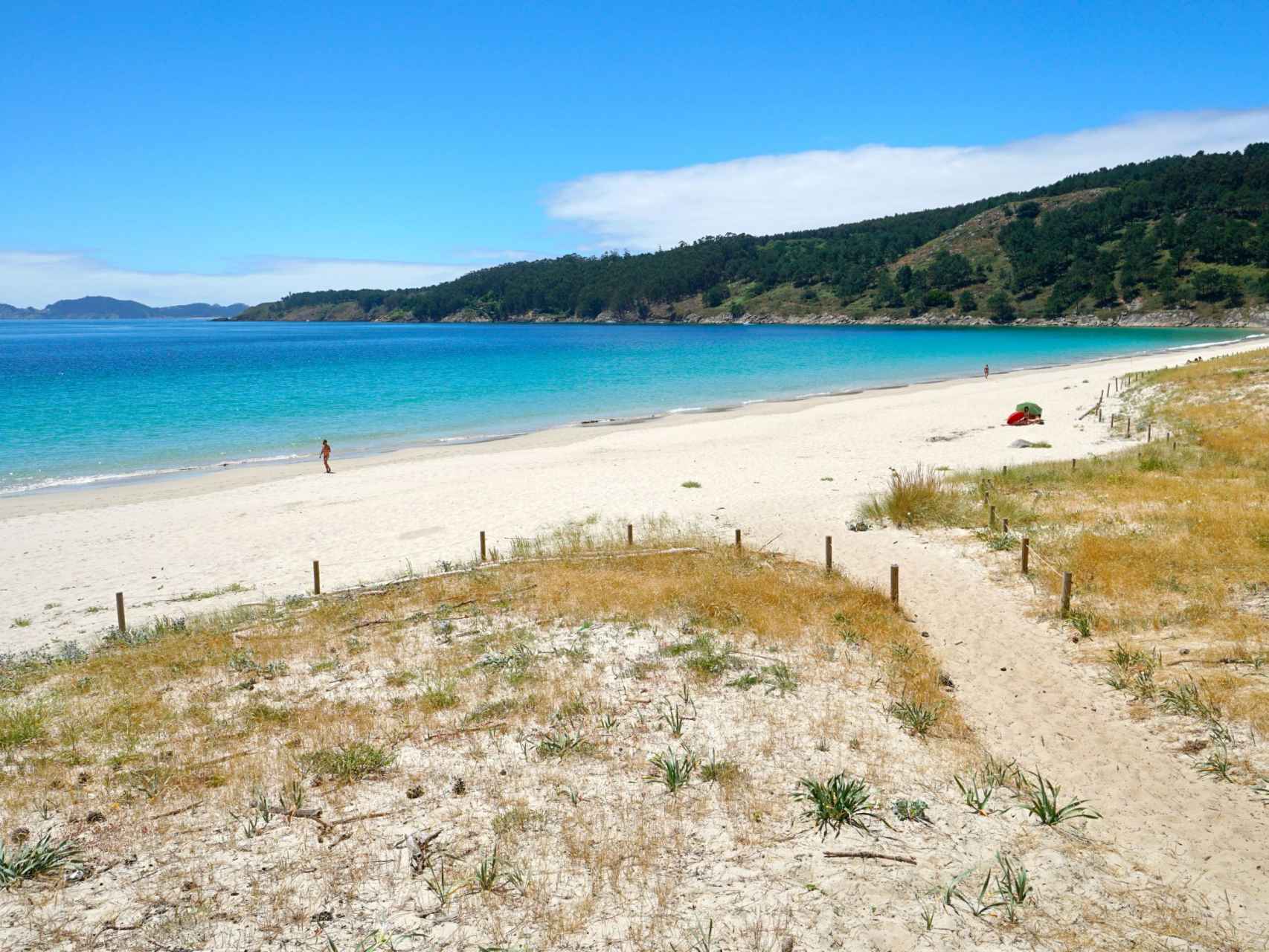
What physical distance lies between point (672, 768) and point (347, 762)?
2982 mm

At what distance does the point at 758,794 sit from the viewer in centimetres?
664

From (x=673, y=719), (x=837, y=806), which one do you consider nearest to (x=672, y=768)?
(x=673, y=719)

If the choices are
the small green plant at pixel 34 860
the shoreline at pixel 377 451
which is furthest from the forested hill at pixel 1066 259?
the small green plant at pixel 34 860

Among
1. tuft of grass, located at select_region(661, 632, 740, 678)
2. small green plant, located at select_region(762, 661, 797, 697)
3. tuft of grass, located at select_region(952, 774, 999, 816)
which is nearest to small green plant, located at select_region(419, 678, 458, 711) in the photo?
tuft of grass, located at select_region(661, 632, 740, 678)

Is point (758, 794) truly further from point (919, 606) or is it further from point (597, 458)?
point (597, 458)

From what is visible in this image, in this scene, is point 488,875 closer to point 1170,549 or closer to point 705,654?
point 705,654

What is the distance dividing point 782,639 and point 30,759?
8.19 meters

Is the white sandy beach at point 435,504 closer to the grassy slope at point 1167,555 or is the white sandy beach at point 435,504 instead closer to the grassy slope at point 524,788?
the grassy slope at point 1167,555

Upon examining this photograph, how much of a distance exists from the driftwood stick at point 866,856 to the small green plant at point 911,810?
21.0 inches

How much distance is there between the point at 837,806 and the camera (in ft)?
20.3

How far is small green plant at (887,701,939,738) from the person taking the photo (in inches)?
304

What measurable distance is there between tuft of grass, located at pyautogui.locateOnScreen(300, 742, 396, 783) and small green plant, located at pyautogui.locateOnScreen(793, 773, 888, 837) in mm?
3809

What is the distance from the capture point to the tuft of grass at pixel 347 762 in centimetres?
699

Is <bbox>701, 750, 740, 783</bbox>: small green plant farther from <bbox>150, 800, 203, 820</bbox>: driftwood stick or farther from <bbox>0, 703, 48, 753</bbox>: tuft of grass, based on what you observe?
<bbox>0, 703, 48, 753</bbox>: tuft of grass
